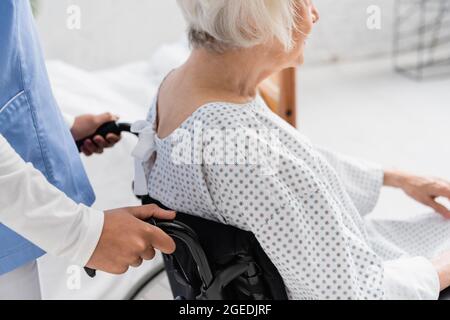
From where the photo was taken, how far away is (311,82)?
3562 millimetres

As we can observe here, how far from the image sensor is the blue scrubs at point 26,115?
87 cm

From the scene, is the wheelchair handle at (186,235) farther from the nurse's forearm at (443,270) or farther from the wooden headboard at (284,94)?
the wooden headboard at (284,94)

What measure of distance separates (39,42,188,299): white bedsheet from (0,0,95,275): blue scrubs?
0.53 metres

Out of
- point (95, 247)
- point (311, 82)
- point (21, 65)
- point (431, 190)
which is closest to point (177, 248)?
point (95, 247)

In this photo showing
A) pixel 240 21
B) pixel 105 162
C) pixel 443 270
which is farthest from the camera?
pixel 105 162

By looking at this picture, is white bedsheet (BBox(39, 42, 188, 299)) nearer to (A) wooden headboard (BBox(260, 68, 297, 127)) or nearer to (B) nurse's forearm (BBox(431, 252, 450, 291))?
(A) wooden headboard (BBox(260, 68, 297, 127))

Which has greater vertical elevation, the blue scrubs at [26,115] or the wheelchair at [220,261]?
the blue scrubs at [26,115]

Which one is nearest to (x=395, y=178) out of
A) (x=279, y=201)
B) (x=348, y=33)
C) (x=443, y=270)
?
(x=443, y=270)

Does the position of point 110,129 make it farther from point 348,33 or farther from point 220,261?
point 348,33

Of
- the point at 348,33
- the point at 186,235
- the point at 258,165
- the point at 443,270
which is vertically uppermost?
the point at 348,33

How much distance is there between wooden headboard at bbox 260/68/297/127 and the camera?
5.75 feet

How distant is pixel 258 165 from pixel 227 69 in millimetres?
236

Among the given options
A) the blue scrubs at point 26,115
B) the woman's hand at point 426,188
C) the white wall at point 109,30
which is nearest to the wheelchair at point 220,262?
the blue scrubs at point 26,115

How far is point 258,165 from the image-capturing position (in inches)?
33.1
